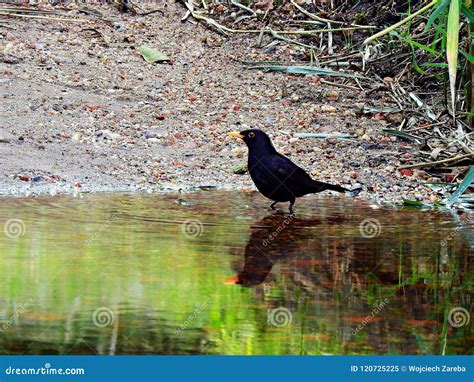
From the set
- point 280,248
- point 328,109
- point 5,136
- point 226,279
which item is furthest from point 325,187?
point 226,279

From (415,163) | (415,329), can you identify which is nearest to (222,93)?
(415,163)

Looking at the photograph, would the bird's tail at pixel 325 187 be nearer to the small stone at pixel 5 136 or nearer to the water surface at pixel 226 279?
the water surface at pixel 226 279

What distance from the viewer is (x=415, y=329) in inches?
173

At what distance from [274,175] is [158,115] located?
257cm

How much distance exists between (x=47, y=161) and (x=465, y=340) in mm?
5201

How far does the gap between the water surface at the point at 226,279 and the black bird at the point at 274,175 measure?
0.64ft

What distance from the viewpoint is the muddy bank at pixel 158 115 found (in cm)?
876

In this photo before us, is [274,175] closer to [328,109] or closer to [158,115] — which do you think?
[158,115]

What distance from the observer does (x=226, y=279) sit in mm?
5273

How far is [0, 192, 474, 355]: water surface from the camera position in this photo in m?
4.22

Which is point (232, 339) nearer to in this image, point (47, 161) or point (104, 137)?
point (47, 161)

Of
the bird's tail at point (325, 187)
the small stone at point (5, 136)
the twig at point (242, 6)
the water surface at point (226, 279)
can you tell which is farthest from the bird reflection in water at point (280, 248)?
the twig at point (242, 6)

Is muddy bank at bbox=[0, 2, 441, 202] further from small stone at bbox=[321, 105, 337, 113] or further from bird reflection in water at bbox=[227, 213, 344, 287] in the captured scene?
bird reflection in water at bbox=[227, 213, 344, 287]

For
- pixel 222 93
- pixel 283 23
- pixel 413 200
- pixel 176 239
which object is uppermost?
pixel 283 23
